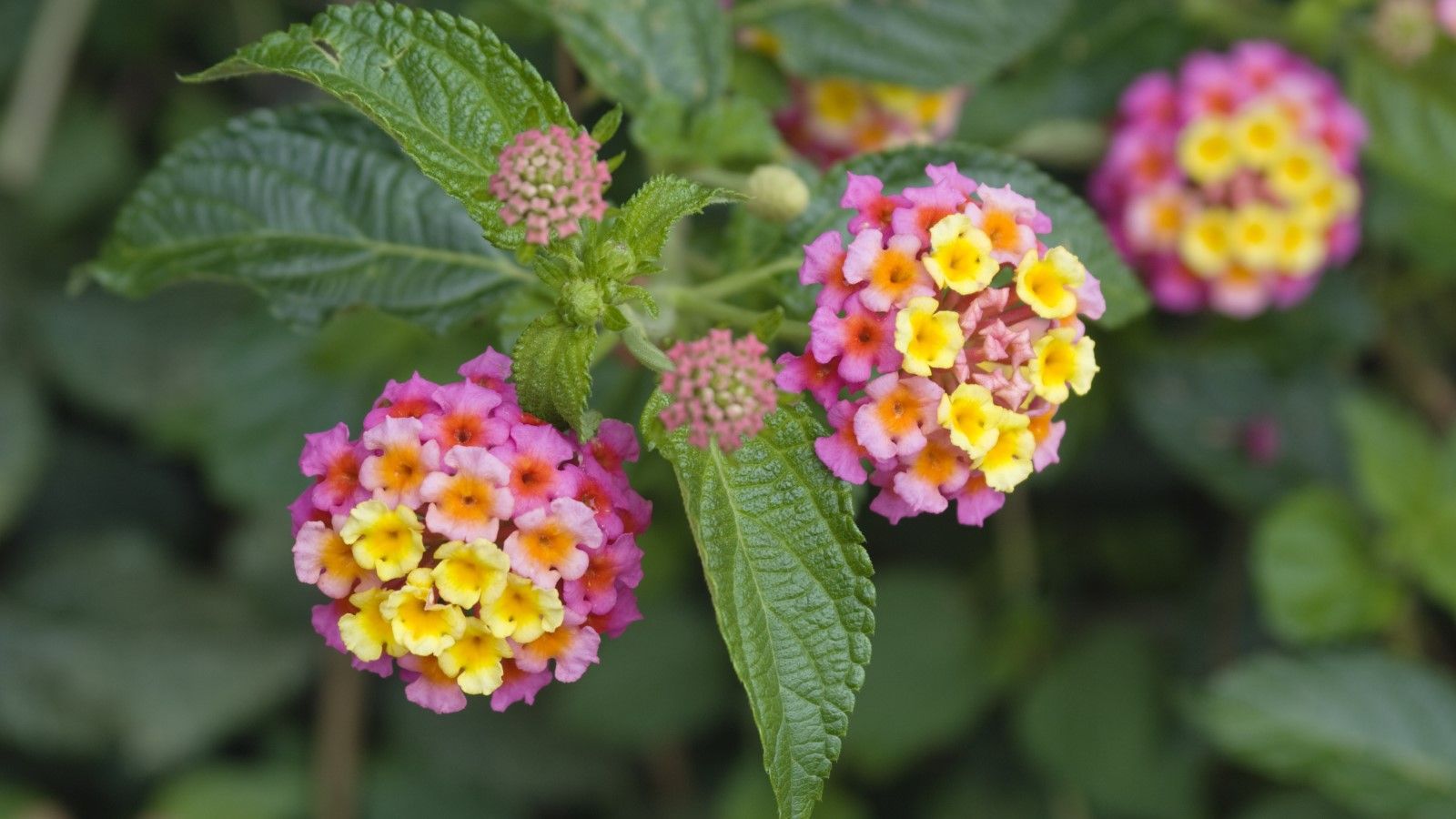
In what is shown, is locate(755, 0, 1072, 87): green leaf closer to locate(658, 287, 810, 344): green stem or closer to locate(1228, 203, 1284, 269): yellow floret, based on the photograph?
locate(1228, 203, 1284, 269): yellow floret

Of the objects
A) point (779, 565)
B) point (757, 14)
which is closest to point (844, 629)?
point (779, 565)

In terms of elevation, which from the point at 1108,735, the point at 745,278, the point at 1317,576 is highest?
the point at 745,278

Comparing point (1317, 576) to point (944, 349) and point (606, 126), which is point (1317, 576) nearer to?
point (944, 349)

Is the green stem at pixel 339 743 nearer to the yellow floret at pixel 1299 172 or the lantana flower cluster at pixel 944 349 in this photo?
the lantana flower cluster at pixel 944 349

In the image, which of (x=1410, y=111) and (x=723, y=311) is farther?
(x=1410, y=111)

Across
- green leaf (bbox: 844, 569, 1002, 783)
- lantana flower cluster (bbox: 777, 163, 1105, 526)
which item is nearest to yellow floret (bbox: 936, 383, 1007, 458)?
lantana flower cluster (bbox: 777, 163, 1105, 526)

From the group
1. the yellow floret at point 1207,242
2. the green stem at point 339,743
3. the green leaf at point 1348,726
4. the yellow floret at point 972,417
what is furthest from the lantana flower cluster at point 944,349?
the green stem at point 339,743

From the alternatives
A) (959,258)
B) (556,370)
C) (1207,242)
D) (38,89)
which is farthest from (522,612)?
(38,89)
